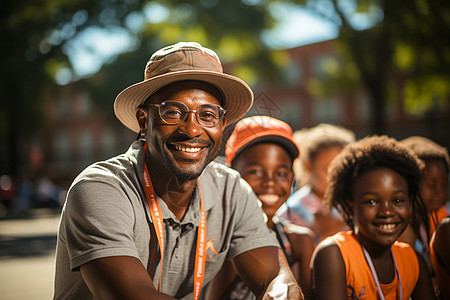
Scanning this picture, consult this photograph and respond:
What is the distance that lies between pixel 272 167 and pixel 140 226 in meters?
1.28

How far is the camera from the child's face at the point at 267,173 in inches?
120

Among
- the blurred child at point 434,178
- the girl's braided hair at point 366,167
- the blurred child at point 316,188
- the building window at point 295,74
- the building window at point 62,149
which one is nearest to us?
the girl's braided hair at point 366,167

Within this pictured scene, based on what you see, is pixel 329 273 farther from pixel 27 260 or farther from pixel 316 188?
pixel 27 260

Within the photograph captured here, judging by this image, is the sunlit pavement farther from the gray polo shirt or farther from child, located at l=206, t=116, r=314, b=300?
the gray polo shirt

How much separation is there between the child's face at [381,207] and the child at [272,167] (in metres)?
0.48

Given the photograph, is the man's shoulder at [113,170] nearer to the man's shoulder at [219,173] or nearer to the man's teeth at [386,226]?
the man's shoulder at [219,173]

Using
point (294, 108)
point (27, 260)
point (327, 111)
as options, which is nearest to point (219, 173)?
point (27, 260)

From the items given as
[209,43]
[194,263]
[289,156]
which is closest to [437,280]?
[289,156]

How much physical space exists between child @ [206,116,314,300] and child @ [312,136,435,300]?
0.37 m

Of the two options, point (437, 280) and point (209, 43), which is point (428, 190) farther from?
point (209, 43)

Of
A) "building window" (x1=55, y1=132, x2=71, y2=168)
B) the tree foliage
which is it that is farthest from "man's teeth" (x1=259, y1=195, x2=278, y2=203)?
"building window" (x1=55, y1=132, x2=71, y2=168)

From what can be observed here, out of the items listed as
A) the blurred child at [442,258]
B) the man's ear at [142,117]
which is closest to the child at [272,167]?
the blurred child at [442,258]

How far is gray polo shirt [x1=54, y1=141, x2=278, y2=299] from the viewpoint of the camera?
1.88 meters

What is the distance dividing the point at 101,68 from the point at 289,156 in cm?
2404
